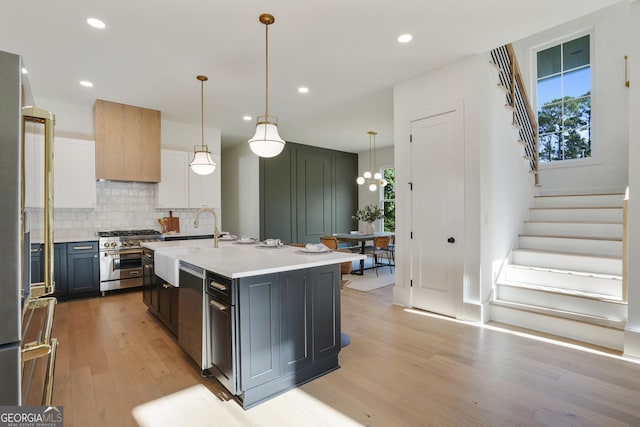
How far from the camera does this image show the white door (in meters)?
3.65

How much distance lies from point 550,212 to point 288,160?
17.7 feet

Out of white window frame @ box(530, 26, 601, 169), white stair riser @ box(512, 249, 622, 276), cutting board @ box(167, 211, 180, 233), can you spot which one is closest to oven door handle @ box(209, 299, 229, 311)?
white stair riser @ box(512, 249, 622, 276)

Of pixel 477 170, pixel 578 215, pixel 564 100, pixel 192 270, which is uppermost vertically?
pixel 564 100

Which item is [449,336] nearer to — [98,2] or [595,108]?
[98,2]

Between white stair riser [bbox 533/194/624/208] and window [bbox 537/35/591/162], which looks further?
window [bbox 537/35/591/162]

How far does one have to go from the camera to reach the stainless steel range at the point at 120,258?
182 inches

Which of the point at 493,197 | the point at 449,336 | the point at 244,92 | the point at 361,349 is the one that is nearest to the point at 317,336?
the point at 361,349

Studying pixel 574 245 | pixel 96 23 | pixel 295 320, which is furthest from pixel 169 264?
pixel 574 245

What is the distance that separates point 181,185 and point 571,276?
566 centimetres

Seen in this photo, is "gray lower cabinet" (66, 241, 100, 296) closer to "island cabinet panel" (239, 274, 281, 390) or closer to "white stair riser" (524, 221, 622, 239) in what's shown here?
"island cabinet panel" (239, 274, 281, 390)

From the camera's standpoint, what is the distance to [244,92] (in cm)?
454

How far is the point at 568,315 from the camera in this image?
320cm

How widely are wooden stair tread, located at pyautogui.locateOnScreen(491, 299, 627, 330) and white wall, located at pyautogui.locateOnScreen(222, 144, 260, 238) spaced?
17.2 ft

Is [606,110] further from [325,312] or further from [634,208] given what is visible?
[325,312]
